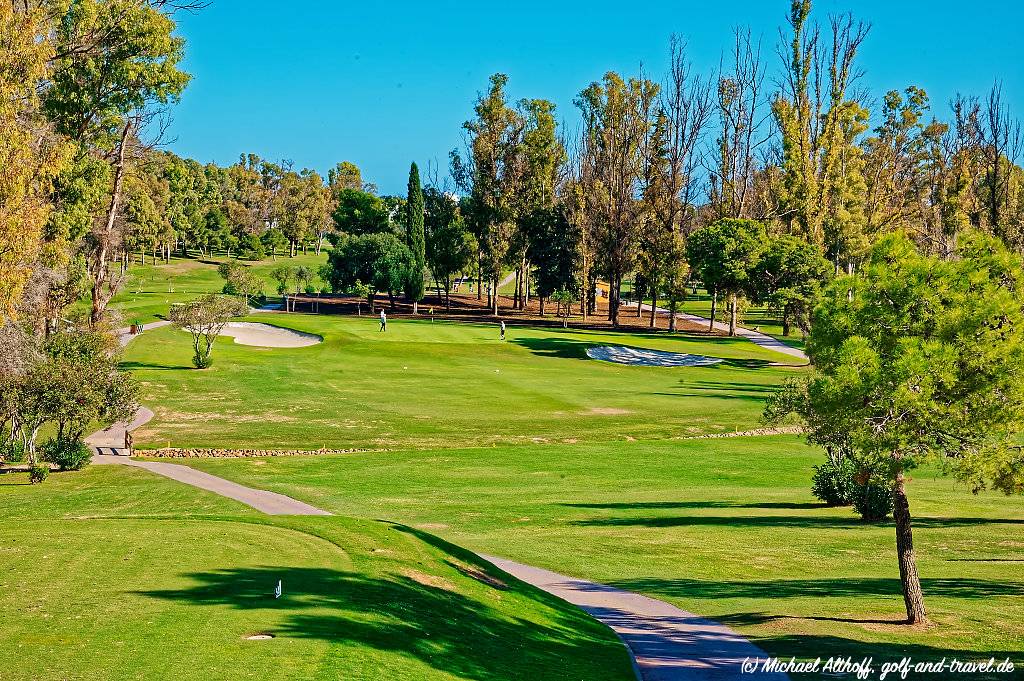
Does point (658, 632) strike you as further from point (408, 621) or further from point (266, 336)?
point (266, 336)

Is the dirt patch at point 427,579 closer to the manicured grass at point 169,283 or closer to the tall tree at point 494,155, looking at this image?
the manicured grass at point 169,283

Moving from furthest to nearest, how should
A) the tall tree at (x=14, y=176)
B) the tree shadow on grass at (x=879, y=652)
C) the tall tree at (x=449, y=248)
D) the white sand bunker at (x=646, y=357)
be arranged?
the tall tree at (x=449, y=248) → the white sand bunker at (x=646, y=357) → the tall tree at (x=14, y=176) → the tree shadow on grass at (x=879, y=652)

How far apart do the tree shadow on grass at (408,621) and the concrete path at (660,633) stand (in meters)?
0.86

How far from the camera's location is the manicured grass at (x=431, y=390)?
160ft

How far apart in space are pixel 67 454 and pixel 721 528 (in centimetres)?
2613

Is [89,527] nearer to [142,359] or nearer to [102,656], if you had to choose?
[102,656]

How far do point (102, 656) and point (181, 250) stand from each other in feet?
Result: 552

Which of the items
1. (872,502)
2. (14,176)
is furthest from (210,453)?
(872,502)

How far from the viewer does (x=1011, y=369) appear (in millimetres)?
17891

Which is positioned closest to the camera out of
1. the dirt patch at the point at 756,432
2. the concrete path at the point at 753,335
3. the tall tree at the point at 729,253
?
the dirt patch at the point at 756,432

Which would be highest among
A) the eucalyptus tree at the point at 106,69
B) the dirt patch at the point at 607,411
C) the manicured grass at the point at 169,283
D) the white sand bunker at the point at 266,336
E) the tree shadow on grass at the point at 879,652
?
the eucalyptus tree at the point at 106,69

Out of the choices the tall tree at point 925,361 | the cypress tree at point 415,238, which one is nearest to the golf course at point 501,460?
the tall tree at point 925,361

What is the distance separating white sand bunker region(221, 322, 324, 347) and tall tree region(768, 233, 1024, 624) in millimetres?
66182

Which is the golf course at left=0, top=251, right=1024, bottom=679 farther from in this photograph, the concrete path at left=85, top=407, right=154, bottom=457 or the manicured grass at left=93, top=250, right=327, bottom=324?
the manicured grass at left=93, top=250, right=327, bottom=324
